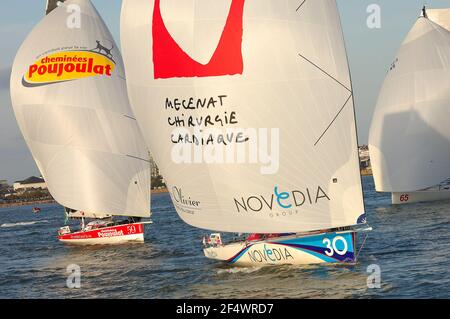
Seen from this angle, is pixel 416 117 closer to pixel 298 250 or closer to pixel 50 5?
pixel 50 5

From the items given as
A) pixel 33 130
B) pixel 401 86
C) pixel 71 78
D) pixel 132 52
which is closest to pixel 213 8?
pixel 132 52

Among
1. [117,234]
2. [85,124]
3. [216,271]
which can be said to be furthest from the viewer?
[117,234]

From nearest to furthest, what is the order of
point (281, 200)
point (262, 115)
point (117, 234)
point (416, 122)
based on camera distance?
point (262, 115)
point (281, 200)
point (117, 234)
point (416, 122)

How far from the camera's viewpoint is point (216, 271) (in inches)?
1122

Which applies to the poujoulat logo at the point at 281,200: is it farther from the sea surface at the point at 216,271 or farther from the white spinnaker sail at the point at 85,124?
the white spinnaker sail at the point at 85,124

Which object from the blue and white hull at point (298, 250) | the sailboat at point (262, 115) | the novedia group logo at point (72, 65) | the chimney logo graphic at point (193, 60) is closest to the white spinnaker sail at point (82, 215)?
the novedia group logo at point (72, 65)

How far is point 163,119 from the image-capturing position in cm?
2697

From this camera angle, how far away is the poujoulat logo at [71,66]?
42.4 m

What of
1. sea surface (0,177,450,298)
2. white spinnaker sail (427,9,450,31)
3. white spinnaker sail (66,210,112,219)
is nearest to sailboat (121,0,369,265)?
sea surface (0,177,450,298)

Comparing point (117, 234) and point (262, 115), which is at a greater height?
point (262, 115)

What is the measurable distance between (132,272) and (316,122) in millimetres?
11420

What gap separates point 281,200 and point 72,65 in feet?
68.5

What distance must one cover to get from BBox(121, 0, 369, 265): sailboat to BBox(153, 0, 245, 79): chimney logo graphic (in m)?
0.03

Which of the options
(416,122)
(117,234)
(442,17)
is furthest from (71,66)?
(442,17)
